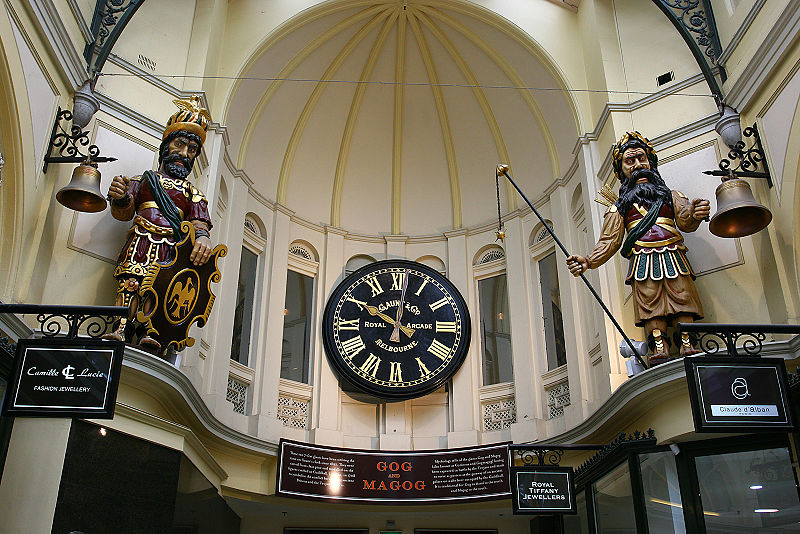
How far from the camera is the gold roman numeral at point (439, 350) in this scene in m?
10.7

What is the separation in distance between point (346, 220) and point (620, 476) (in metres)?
6.11

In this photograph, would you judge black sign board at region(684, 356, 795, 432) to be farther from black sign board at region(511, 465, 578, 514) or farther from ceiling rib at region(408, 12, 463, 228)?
ceiling rib at region(408, 12, 463, 228)

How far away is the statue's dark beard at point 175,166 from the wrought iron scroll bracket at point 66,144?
1.63 ft

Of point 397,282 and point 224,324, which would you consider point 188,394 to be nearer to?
point 224,324

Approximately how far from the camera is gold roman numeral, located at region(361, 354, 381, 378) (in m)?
10.5

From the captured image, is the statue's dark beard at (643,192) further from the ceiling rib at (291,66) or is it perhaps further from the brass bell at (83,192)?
the ceiling rib at (291,66)

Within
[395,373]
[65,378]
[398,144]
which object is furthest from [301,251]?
[65,378]

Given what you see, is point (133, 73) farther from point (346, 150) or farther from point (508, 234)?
point (508, 234)

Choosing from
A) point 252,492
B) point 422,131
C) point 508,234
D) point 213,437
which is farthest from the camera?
point 422,131

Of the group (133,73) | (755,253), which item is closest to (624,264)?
(755,253)

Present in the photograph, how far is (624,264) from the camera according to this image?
8812 mm

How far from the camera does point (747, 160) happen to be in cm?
799

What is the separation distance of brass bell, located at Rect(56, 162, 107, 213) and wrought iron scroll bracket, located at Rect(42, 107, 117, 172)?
337 mm

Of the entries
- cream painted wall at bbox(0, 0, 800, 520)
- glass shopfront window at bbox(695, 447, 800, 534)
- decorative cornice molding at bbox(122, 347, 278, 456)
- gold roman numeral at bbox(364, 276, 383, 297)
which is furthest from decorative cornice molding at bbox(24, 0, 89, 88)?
glass shopfront window at bbox(695, 447, 800, 534)
